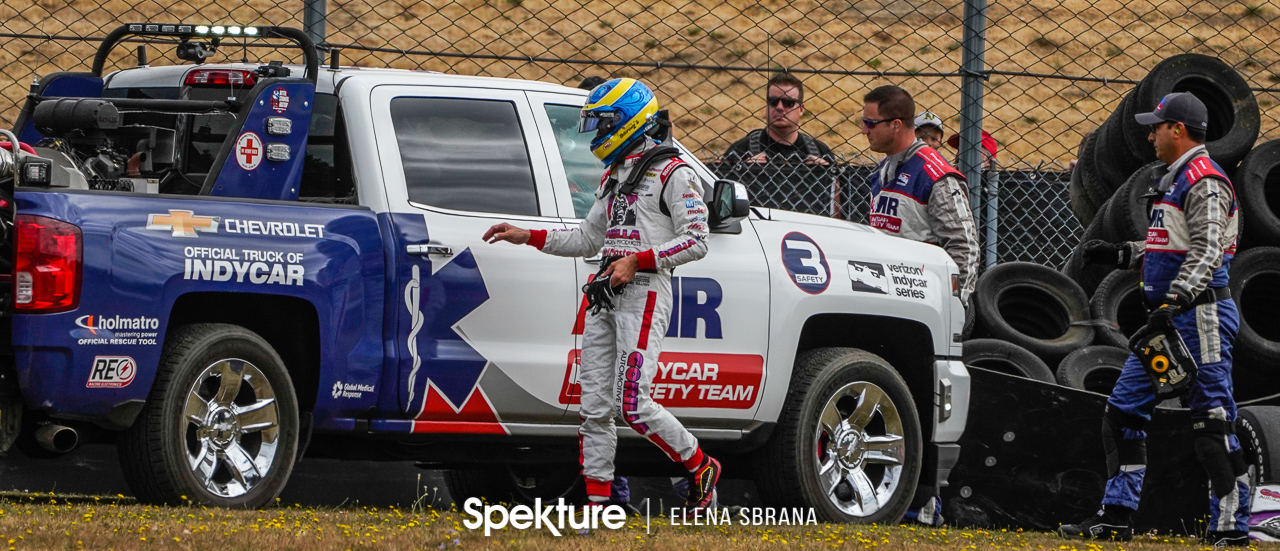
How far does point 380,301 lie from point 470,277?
0.38 meters

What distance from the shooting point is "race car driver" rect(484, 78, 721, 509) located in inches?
255

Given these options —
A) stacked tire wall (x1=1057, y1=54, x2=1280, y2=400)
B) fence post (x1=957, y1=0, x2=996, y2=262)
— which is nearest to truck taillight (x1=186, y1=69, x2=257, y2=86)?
fence post (x1=957, y1=0, x2=996, y2=262)

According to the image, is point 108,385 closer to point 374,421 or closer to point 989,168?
point 374,421

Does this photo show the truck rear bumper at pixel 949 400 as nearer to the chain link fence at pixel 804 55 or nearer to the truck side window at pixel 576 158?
the chain link fence at pixel 804 55

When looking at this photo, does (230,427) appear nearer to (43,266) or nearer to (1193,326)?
(43,266)

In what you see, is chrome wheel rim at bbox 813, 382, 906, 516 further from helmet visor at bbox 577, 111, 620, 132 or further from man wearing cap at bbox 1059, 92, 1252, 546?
helmet visor at bbox 577, 111, 620, 132

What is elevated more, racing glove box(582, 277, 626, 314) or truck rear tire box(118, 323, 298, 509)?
racing glove box(582, 277, 626, 314)

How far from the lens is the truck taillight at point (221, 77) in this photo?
6.98 m

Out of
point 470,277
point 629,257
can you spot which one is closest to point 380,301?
point 470,277

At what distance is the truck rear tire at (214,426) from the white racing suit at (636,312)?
1148 mm

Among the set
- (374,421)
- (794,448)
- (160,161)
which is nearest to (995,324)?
(794,448)

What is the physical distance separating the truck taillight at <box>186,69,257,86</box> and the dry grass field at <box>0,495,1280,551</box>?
5.77ft

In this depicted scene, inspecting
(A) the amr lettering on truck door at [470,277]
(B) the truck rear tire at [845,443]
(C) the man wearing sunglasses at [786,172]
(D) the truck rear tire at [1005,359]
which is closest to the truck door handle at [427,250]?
(A) the amr lettering on truck door at [470,277]

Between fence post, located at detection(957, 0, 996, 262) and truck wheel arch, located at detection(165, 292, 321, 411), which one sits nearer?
truck wheel arch, located at detection(165, 292, 321, 411)
